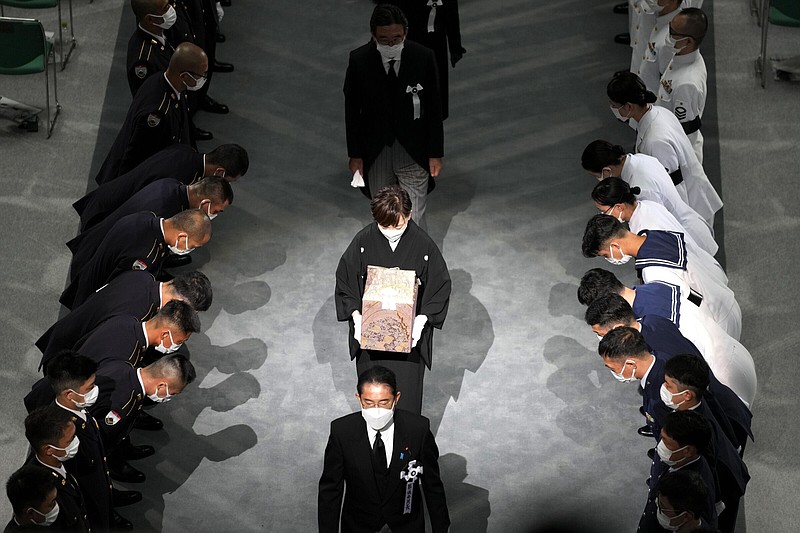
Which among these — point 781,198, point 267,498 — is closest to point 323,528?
point 267,498

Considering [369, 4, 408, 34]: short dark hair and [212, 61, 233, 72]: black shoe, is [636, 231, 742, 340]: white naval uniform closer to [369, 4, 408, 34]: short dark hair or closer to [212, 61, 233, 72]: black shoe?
[369, 4, 408, 34]: short dark hair

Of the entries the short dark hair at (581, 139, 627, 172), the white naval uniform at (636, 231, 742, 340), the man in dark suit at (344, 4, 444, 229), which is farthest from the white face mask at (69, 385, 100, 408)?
the short dark hair at (581, 139, 627, 172)

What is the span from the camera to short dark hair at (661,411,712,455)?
659cm

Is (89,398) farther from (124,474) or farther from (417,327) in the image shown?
(417,327)

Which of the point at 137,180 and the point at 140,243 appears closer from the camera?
the point at 140,243

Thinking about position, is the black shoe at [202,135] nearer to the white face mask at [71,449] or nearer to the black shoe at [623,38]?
the black shoe at [623,38]

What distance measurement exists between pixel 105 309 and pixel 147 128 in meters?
1.89

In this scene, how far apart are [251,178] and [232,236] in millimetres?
650

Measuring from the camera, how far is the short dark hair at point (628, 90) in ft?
28.8

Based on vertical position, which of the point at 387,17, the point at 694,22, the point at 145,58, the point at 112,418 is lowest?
the point at 112,418

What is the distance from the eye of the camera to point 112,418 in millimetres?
7168

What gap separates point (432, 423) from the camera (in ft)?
27.1

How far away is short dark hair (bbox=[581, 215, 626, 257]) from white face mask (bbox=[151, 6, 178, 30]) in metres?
3.51

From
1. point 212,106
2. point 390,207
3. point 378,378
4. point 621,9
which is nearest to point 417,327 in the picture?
point 390,207
